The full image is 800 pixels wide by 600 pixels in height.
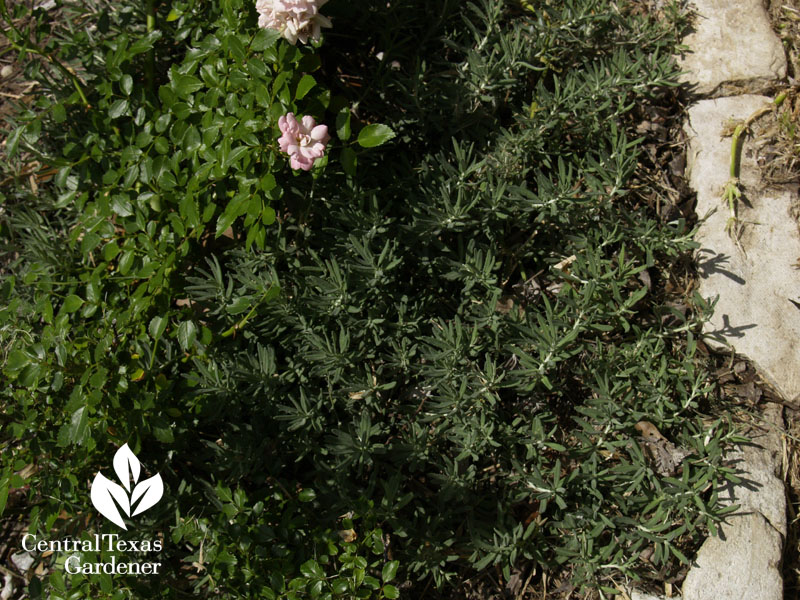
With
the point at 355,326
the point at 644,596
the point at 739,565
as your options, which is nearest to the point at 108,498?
the point at 355,326

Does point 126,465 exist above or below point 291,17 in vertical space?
below

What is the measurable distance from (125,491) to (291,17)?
1.87 metres

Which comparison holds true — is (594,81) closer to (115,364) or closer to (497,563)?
(497,563)

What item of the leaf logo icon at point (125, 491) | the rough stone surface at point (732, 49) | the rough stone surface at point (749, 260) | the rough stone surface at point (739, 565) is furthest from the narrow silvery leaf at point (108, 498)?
the rough stone surface at point (732, 49)

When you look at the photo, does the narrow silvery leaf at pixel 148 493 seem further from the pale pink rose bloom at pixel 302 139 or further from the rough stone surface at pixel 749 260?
the rough stone surface at pixel 749 260

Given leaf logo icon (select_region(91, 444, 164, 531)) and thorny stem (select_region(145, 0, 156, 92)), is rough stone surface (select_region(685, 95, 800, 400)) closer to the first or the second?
leaf logo icon (select_region(91, 444, 164, 531))

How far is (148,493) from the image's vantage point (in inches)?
96.7

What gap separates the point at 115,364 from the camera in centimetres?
235

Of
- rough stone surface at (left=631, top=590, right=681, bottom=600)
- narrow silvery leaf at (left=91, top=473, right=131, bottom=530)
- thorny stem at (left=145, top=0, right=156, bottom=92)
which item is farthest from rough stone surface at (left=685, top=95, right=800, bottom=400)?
thorny stem at (left=145, top=0, right=156, bottom=92)

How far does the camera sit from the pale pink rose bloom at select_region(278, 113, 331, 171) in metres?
2.14

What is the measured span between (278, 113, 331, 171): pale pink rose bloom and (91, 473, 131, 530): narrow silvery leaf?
142 centimetres

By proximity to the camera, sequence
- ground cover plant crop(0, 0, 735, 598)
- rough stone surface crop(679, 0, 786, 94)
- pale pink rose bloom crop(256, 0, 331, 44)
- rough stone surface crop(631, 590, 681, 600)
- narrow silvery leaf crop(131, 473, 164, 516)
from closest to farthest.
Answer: pale pink rose bloom crop(256, 0, 331, 44)
ground cover plant crop(0, 0, 735, 598)
narrow silvery leaf crop(131, 473, 164, 516)
rough stone surface crop(631, 590, 681, 600)
rough stone surface crop(679, 0, 786, 94)

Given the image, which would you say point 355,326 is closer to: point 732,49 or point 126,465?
point 126,465

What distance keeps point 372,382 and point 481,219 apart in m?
0.86
